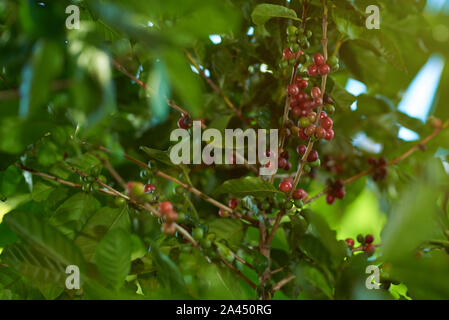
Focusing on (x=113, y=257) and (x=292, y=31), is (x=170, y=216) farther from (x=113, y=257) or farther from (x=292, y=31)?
(x=292, y=31)

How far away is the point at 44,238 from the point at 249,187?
244 millimetres

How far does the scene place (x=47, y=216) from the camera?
0.63 meters

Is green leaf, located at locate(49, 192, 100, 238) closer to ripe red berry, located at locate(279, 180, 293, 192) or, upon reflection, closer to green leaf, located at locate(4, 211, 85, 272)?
green leaf, located at locate(4, 211, 85, 272)

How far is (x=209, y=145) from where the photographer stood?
54 centimetres

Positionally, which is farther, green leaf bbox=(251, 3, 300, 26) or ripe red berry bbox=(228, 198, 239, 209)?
ripe red berry bbox=(228, 198, 239, 209)

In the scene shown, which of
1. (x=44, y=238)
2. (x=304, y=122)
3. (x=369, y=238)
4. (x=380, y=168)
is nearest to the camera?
(x=44, y=238)

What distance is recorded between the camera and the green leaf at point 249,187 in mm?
504

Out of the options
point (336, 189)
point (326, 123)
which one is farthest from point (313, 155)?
point (336, 189)

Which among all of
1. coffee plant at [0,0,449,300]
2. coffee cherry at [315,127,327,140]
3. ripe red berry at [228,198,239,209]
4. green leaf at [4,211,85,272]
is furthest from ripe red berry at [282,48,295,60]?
green leaf at [4,211,85,272]

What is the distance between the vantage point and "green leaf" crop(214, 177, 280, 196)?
504 mm

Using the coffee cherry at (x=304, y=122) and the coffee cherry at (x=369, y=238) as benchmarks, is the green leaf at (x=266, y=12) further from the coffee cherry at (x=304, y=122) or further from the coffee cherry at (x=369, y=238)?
the coffee cherry at (x=369, y=238)

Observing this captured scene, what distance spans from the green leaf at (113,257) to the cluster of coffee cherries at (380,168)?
496mm
